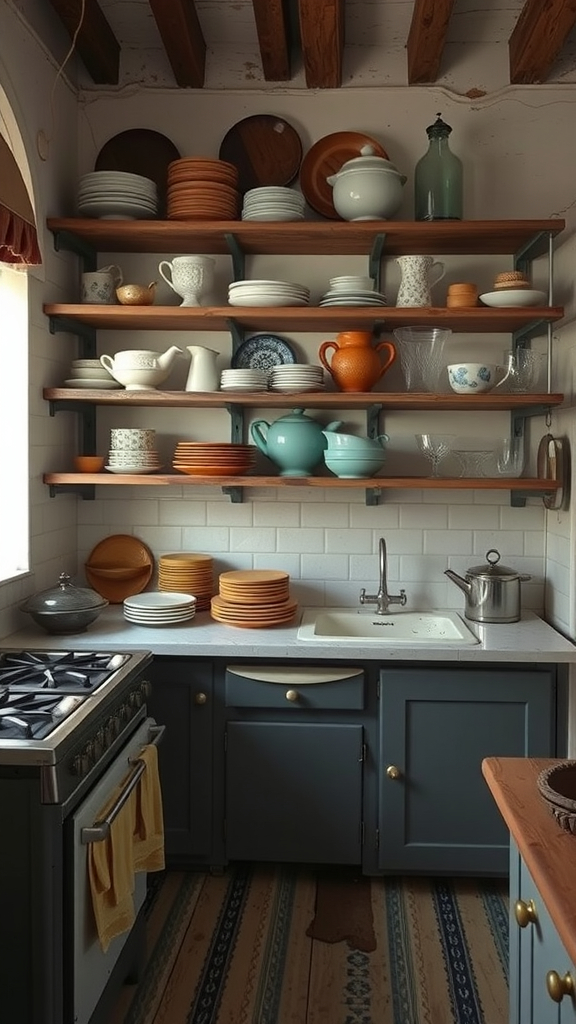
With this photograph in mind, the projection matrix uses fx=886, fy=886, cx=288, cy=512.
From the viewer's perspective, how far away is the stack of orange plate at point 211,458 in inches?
118

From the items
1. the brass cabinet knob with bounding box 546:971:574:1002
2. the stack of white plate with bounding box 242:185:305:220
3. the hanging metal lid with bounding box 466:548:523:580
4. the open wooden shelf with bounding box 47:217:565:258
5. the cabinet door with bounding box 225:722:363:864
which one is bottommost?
the cabinet door with bounding box 225:722:363:864

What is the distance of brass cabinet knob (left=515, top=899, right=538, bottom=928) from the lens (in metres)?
1.40

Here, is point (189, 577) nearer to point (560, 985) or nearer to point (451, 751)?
point (451, 751)

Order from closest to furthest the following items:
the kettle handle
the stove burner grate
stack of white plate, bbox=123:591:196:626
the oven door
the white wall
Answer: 1. the oven door
2. the stove burner grate
3. stack of white plate, bbox=123:591:196:626
4. the kettle handle
5. the white wall

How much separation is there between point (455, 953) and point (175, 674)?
1.13m

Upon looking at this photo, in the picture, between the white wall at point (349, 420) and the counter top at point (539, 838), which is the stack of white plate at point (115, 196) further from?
the counter top at point (539, 838)

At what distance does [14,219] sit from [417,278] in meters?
1.32

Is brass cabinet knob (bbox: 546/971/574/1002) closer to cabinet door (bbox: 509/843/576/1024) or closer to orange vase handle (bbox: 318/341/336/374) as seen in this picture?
cabinet door (bbox: 509/843/576/1024)

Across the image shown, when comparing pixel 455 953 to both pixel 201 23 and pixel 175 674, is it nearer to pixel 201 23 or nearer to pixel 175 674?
pixel 175 674

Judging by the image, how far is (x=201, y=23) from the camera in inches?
124

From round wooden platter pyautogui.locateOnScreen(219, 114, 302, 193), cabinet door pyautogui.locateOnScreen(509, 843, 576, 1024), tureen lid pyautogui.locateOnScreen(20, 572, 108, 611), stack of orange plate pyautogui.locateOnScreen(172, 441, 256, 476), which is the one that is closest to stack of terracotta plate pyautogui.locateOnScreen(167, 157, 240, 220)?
round wooden platter pyautogui.locateOnScreen(219, 114, 302, 193)

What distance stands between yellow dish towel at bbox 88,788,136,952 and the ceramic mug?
1739mm

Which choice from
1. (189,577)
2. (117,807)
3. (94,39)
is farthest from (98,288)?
(117,807)

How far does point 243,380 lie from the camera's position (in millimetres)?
2971
